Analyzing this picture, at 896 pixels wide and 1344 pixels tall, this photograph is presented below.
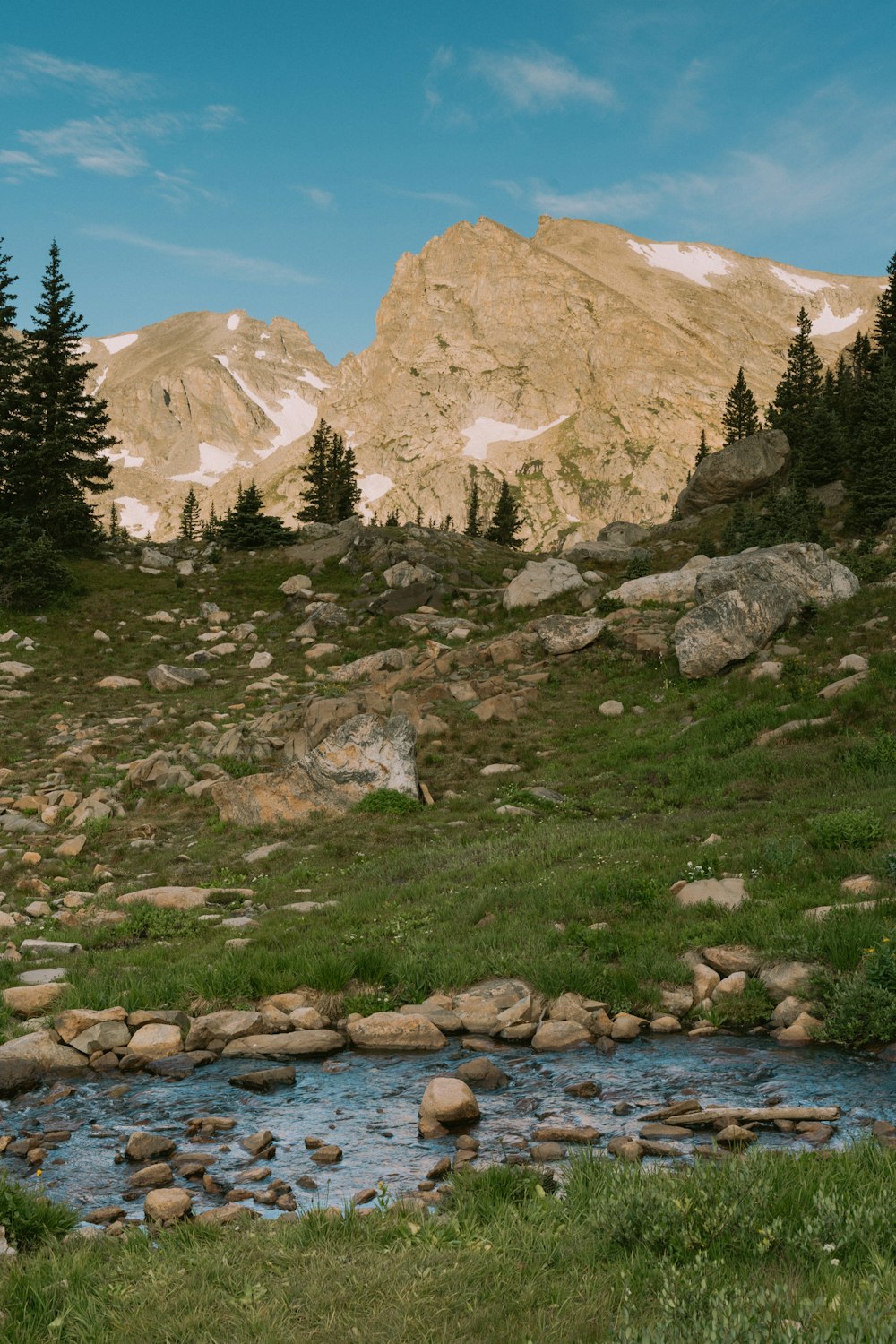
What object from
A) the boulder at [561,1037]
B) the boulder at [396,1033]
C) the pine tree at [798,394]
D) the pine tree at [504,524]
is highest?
the pine tree at [798,394]

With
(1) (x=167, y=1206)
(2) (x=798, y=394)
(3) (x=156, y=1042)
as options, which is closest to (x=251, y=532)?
(3) (x=156, y=1042)

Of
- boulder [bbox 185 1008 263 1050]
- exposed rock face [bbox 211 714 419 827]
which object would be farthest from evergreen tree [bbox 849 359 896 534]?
boulder [bbox 185 1008 263 1050]

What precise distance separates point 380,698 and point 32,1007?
1400 cm

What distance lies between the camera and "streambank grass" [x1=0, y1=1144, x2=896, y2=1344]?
13.6ft

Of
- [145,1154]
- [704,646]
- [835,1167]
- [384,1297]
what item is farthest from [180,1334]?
[704,646]

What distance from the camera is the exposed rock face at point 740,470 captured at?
57.2 m

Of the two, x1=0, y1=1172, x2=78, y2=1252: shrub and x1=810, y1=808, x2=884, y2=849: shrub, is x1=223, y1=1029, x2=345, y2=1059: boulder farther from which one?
x1=810, y1=808, x2=884, y2=849: shrub

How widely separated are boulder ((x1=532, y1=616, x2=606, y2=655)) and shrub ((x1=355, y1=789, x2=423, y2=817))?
36.3ft

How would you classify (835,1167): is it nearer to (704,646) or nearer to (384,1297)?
(384,1297)

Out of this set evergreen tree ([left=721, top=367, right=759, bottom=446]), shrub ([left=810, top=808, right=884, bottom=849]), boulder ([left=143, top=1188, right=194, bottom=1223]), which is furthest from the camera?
evergreen tree ([left=721, top=367, right=759, bottom=446])

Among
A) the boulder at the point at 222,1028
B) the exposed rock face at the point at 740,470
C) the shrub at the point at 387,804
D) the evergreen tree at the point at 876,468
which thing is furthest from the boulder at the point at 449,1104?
the exposed rock face at the point at 740,470

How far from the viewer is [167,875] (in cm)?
1683

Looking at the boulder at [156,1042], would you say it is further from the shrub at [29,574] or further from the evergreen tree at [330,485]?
the evergreen tree at [330,485]

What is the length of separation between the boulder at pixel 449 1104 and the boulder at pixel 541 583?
30.2 metres
